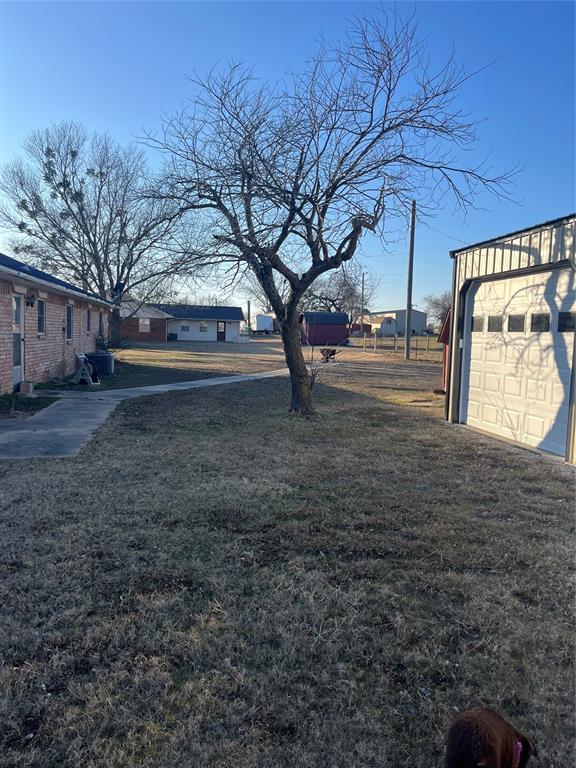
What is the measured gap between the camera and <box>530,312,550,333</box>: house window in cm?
750

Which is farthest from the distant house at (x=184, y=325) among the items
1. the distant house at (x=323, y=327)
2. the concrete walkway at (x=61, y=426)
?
the concrete walkway at (x=61, y=426)

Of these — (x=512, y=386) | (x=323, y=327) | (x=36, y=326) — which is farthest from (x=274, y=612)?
(x=323, y=327)

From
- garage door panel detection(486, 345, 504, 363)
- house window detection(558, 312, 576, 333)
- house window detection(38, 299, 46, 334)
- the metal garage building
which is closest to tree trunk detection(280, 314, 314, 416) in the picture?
the metal garage building

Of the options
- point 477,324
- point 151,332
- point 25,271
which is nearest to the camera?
point 477,324

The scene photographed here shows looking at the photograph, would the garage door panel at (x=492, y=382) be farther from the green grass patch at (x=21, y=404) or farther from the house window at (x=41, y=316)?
the house window at (x=41, y=316)

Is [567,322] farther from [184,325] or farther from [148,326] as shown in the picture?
[184,325]

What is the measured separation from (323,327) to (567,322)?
1728 inches

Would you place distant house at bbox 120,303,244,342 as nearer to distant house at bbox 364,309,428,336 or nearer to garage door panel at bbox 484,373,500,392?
distant house at bbox 364,309,428,336

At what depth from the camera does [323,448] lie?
7.55 metres

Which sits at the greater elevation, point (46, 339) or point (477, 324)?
point (477, 324)

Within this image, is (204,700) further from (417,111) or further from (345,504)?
(417,111)

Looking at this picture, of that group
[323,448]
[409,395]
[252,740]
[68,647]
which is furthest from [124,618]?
[409,395]

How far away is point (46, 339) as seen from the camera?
14.3 metres

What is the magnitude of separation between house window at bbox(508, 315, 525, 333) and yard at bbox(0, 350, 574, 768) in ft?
9.48
